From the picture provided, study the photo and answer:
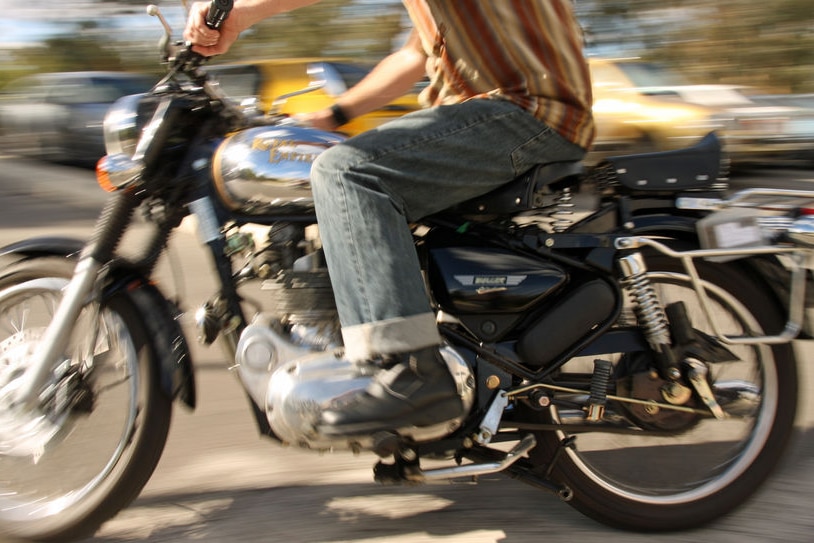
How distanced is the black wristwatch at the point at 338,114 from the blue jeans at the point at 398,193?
1.67ft

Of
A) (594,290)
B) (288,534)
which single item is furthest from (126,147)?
(594,290)

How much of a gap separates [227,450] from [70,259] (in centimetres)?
101

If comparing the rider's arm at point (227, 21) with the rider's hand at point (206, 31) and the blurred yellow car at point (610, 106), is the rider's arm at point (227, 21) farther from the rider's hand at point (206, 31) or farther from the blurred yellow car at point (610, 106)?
→ the blurred yellow car at point (610, 106)

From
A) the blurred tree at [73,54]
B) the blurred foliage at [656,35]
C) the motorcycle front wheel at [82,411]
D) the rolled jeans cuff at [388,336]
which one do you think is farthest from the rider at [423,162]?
the blurred tree at [73,54]

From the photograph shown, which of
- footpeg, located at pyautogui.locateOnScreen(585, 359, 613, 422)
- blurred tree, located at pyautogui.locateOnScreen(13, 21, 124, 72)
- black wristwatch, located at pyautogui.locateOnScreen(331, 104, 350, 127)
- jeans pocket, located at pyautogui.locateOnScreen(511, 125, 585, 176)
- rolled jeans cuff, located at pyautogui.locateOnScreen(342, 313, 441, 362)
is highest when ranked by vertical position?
blurred tree, located at pyautogui.locateOnScreen(13, 21, 124, 72)

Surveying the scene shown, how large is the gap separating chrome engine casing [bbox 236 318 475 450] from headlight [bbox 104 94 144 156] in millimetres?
636

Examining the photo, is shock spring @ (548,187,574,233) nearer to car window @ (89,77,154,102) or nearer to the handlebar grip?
the handlebar grip

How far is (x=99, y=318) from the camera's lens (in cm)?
230

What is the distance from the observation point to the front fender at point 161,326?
229 cm

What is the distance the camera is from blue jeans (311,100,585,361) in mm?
2057

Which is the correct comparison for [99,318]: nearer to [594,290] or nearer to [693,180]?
[594,290]

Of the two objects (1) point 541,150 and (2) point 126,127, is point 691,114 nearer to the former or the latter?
(1) point 541,150

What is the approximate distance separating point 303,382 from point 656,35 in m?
17.0

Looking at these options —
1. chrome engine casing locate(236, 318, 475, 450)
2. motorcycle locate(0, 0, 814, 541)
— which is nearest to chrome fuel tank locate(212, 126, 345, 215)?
motorcycle locate(0, 0, 814, 541)
